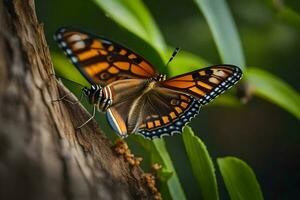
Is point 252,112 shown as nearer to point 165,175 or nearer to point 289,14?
point 289,14

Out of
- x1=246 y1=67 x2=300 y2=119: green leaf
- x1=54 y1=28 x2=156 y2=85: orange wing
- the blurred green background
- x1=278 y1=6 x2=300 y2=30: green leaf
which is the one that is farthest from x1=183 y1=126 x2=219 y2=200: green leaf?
the blurred green background

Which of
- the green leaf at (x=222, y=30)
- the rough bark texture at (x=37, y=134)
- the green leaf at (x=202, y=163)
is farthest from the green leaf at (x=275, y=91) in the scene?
the rough bark texture at (x=37, y=134)

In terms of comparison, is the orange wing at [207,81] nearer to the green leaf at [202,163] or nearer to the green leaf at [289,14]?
the green leaf at [202,163]

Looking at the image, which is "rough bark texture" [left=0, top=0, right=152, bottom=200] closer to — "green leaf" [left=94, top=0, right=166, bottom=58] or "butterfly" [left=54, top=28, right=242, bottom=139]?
"butterfly" [left=54, top=28, right=242, bottom=139]

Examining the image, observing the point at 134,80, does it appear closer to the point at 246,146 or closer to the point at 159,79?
the point at 159,79

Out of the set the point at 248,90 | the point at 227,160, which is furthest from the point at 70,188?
the point at 248,90

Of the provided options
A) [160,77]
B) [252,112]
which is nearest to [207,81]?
[160,77]
